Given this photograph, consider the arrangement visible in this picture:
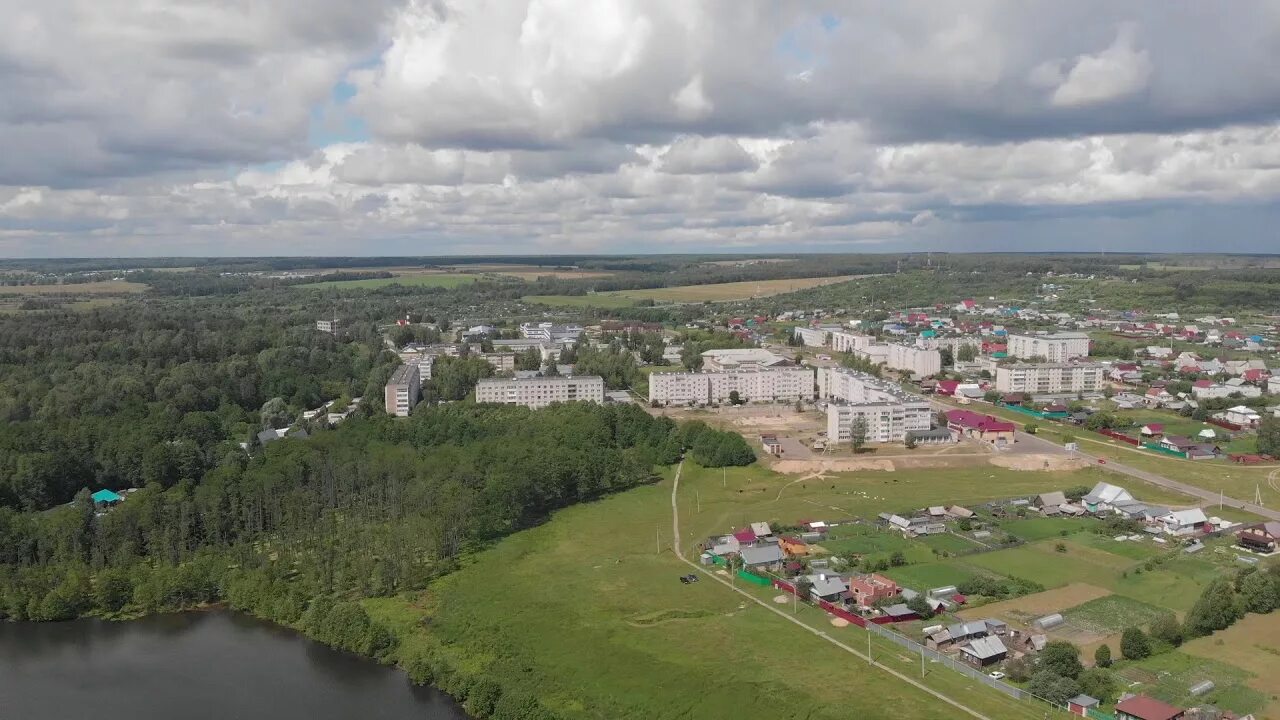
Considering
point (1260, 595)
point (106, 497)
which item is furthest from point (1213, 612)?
point (106, 497)

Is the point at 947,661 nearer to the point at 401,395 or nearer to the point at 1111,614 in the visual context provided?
the point at 1111,614

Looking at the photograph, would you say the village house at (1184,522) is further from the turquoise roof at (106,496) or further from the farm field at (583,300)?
the farm field at (583,300)

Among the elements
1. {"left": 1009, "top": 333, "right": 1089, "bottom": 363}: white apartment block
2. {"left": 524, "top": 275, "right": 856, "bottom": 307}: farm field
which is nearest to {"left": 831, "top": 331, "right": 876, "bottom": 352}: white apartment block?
{"left": 1009, "top": 333, "right": 1089, "bottom": 363}: white apartment block

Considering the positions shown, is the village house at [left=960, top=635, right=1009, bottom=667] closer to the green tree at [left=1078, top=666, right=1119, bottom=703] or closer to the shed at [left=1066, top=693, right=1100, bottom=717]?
the green tree at [left=1078, top=666, right=1119, bottom=703]

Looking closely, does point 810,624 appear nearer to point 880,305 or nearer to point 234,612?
point 234,612

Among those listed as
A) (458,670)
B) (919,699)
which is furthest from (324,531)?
(919,699)

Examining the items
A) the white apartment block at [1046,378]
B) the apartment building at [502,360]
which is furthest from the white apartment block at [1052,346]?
the apartment building at [502,360]
